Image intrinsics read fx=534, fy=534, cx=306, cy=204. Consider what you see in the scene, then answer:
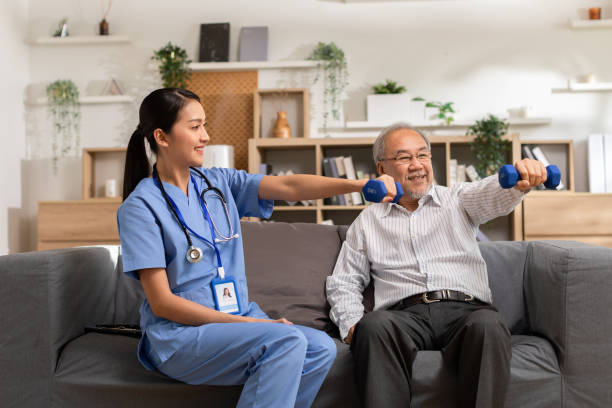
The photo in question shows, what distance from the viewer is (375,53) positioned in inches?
186

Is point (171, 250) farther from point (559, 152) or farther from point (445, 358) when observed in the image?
→ point (559, 152)

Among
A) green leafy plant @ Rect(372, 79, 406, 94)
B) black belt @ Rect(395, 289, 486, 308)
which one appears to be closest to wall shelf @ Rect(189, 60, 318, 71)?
green leafy plant @ Rect(372, 79, 406, 94)

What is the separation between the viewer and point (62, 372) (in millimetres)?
1605

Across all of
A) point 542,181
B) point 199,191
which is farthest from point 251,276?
point 542,181

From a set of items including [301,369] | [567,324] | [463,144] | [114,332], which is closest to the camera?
[301,369]

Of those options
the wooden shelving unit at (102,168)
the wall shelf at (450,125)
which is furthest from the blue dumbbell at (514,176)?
the wooden shelving unit at (102,168)

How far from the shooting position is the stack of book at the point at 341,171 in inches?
173

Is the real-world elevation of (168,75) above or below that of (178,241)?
above

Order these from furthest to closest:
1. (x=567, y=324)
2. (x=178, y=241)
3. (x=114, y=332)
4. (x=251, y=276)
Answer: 1. (x=251, y=276)
2. (x=114, y=332)
3. (x=567, y=324)
4. (x=178, y=241)

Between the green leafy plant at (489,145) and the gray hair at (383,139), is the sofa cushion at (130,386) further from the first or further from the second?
the green leafy plant at (489,145)

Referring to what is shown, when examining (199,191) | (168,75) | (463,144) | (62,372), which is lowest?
(62,372)

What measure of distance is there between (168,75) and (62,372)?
136 inches

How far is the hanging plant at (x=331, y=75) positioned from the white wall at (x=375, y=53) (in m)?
0.09

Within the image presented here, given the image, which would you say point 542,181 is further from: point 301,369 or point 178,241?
point 178,241
